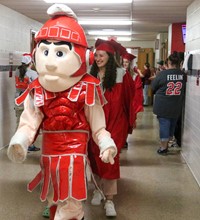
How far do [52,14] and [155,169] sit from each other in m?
3.10

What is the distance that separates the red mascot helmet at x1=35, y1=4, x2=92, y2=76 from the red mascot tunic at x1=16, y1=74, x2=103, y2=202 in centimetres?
17

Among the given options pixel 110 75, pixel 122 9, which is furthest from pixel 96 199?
pixel 122 9

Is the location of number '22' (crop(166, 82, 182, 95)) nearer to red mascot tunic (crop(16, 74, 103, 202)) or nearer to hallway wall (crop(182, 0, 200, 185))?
hallway wall (crop(182, 0, 200, 185))

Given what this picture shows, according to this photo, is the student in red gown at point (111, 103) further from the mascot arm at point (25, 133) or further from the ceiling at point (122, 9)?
the ceiling at point (122, 9)

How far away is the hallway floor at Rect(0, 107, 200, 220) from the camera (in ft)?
11.7

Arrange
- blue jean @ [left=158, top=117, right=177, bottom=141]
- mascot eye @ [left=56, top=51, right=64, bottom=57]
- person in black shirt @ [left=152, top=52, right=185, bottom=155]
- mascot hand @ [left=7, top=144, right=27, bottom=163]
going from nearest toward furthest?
mascot hand @ [left=7, top=144, right=27, bottom=163] → mascot eye @ [left=56, top=51, right=64, bottom=57] → person in black shirt @ [left=152, top=52, right=185, bottom=155] → blue jean @ [left=158, top=117, right=177, bottom=141]

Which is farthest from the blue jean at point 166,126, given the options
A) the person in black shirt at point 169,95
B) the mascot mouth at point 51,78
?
the mascot mouth at point 51,78

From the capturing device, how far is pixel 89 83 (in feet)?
8.24

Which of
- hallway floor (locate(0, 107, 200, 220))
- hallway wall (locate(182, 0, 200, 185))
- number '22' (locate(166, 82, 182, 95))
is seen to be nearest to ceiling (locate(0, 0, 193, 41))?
hallway wall (locate(182, 0, 200, 185))

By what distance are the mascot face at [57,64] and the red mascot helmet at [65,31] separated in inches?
1.4

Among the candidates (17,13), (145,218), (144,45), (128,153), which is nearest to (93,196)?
(145,218)

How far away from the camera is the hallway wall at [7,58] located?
6109 millimetres

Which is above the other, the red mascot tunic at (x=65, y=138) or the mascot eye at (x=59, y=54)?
the mascot eye at (x=59, y=54)

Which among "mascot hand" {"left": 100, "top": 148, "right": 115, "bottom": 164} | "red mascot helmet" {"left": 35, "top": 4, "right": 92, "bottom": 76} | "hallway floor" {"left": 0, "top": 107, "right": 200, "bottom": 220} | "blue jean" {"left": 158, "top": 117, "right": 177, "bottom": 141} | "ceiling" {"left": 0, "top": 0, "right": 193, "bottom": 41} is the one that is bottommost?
"hallway floor" {"left": 0, "top": 107, "right": 200, "bottom": 220}
